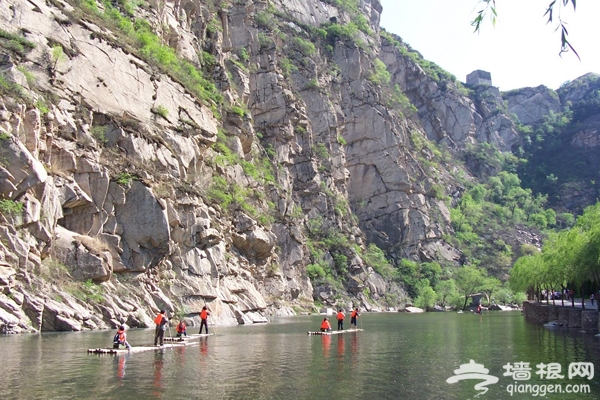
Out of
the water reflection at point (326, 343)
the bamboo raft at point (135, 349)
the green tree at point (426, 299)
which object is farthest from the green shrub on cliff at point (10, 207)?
the green tree at point (426, 299)

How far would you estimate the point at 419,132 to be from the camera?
148500 mm

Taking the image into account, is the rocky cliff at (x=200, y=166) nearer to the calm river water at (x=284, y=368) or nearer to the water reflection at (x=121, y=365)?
the calm river water at (x=284, y=368)

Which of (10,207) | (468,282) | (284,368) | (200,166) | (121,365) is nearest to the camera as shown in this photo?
(284,368)

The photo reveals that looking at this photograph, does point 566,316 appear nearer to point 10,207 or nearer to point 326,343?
point 326,343

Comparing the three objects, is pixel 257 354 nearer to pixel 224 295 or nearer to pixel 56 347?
pixel 56 347

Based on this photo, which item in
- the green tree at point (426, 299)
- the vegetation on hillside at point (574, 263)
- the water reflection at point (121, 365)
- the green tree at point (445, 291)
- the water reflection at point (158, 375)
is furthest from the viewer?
the green tree at point (445, 291)
